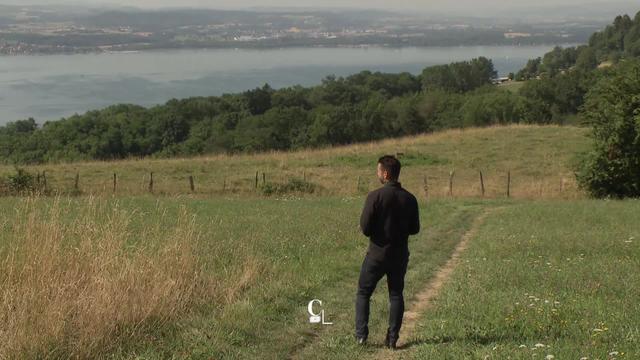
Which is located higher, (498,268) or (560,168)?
(498,268)

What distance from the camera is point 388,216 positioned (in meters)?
7.29

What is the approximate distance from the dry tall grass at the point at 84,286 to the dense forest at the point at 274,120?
70.4 meters

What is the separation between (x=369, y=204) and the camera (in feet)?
24.0

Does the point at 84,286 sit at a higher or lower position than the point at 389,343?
higher

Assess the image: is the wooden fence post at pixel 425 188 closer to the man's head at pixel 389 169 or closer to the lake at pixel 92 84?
the man's head at pixel 389 169

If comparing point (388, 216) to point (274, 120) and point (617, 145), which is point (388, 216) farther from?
point (274, 120)

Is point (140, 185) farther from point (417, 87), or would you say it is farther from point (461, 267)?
point (417, 87)

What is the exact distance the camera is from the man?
A: 7.30 m

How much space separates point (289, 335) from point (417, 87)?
483 ft

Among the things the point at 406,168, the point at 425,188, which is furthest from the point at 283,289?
the point at 406,168

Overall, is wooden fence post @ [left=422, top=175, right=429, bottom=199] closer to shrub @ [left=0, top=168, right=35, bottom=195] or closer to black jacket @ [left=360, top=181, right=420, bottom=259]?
shrub @ [left=0, top=168, right=35, bottom=195]

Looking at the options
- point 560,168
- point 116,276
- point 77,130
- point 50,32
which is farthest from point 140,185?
point 50,32

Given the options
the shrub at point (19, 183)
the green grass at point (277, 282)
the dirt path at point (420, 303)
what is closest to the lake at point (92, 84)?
the shrub at point (19, 183)

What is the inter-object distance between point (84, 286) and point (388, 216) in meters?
4.08
